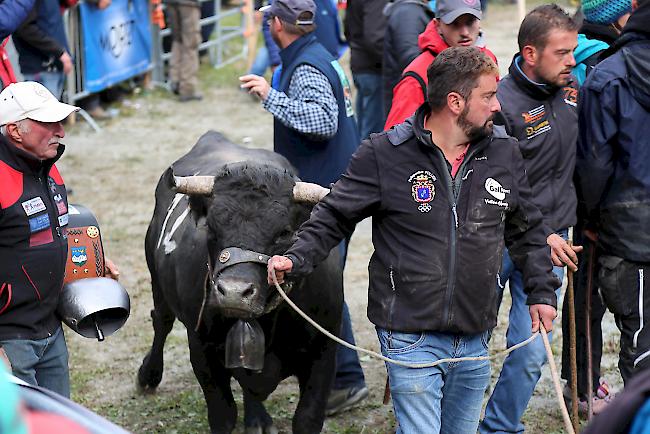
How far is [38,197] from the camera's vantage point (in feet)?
15.7

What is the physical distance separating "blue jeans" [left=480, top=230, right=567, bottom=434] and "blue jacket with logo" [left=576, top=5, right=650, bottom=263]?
12.8 inches

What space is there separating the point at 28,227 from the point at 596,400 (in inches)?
135

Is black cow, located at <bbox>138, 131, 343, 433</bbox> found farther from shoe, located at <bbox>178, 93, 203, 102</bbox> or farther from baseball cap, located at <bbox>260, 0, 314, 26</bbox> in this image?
shoe, located at <bbox>178, 93, 203, 102</bbox>

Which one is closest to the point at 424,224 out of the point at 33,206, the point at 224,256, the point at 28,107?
the point at 224,256

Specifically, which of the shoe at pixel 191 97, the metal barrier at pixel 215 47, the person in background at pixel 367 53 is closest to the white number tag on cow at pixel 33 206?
the person in background at pixel 367 53

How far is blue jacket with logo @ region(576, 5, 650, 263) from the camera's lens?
5207 mm

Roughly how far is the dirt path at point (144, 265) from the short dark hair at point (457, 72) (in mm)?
2524

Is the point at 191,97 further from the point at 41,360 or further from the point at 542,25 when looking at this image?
the point at 41,360

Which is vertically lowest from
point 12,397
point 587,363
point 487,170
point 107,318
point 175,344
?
point 175,344

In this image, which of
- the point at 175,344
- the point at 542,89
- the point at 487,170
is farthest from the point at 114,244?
the point at 487,170

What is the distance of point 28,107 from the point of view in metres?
4.76

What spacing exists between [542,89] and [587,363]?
1685 millimetres

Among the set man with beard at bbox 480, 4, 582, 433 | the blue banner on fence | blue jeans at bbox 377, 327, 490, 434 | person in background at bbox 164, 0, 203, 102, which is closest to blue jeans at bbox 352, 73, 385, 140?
the blue banner on fence

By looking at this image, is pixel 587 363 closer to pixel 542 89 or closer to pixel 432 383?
pixel 542 89
